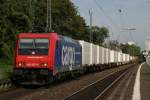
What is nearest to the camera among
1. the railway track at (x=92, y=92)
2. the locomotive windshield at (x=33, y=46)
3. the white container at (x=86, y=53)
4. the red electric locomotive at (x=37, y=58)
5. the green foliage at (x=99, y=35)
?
the railway track at (x=92, y=92)

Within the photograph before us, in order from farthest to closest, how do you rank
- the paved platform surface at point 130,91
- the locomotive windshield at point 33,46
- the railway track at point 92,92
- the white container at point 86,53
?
the white container at point 86,53 < the locomotive windshield at point 33,46 < the paved platform surface at point 130,91 < the railway track at point 92,92

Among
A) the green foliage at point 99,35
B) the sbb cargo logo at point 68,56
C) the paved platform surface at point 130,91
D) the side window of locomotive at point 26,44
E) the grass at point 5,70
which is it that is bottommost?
the paved platform surface at point 130,91

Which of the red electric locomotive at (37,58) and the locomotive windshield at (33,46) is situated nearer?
the red electric locomotive at (37,58)

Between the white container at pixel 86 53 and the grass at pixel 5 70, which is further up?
the white container at pixel 86 53

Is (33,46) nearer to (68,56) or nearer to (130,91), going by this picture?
(68,56)

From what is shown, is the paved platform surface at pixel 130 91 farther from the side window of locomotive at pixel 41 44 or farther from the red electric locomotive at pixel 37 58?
the side window of locomotive at pixel 41 44

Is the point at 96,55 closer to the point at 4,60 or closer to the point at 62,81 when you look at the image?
the point at 4,60

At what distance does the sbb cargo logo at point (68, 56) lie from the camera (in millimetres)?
30998

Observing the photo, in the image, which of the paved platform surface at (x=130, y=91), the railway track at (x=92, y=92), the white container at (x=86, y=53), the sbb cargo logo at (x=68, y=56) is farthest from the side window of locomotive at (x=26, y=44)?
the white container at (x=86, y=53)

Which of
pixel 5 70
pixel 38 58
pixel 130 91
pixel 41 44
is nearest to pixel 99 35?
pixel 5 70

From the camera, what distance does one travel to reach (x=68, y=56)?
1307 inches

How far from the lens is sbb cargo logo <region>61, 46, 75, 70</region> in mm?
30998

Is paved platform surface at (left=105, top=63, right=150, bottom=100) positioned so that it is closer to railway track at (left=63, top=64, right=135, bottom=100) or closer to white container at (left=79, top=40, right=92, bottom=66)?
railway track at (left=63, top=64, right=135, bottom=100)

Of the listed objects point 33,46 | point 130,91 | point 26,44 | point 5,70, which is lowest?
point 130,91
